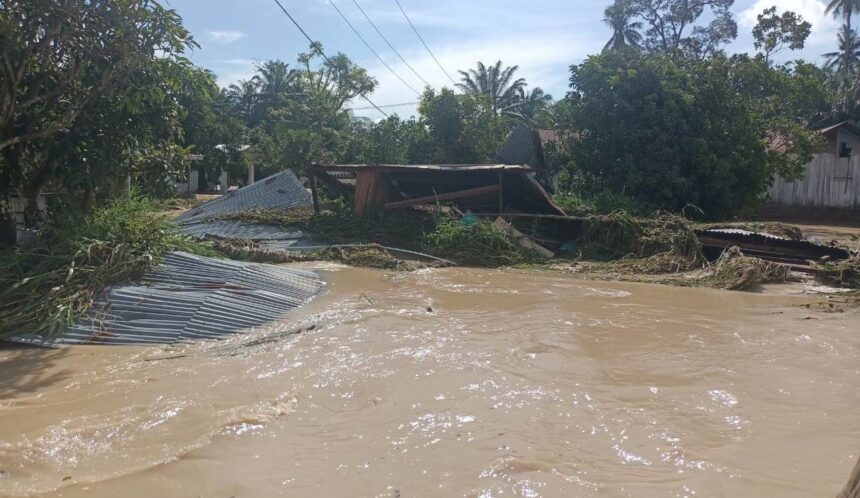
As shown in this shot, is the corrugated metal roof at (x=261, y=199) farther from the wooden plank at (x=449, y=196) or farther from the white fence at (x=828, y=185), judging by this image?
the white fence at (x=828, y=185)

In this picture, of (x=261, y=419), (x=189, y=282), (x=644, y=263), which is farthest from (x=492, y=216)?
(x=261, y=419)

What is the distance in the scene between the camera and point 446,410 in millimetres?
4852

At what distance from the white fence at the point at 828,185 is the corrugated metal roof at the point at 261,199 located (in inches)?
668

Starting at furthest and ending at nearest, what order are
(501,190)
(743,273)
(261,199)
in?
(261,199)
(501,190)
(743,273)

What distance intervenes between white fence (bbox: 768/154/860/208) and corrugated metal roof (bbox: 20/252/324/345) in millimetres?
21348

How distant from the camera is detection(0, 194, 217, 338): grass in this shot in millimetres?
6469

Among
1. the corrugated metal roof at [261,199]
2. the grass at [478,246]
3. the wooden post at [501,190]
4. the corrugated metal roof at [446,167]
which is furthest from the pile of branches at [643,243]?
the corrugated metal roof at [261,199]

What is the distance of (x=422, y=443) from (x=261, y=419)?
3.84 feet

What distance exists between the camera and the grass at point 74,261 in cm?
647

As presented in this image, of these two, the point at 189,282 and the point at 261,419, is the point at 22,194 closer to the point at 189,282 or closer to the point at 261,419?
the point at 189,282

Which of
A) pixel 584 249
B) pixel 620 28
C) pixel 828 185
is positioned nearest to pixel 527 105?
pixel 620 28

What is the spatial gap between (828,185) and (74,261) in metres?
25.2

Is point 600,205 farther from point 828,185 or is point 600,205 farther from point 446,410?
point 828,185

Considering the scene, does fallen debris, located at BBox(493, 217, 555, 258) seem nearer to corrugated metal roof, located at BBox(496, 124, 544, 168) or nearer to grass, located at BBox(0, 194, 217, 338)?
corrugated metal roof, located at BBox(496, 124, 544, 168)
